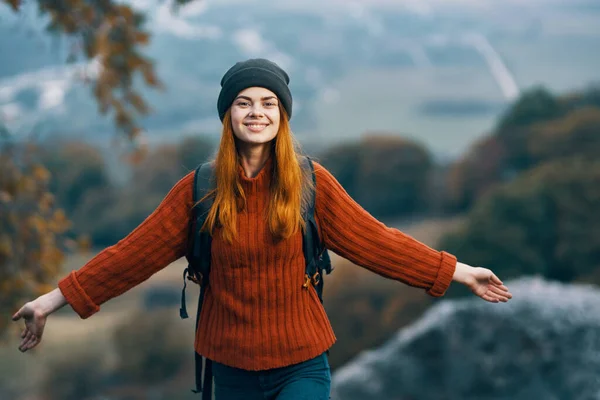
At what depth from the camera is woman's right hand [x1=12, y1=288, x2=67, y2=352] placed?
2916 mm

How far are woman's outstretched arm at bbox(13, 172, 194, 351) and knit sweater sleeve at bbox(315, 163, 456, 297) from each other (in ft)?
1.53

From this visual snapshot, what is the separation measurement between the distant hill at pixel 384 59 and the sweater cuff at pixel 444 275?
31.6ft

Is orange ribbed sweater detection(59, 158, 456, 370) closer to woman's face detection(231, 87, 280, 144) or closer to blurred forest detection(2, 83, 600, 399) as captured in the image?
woman's face detection(231, 87, 280, 144)

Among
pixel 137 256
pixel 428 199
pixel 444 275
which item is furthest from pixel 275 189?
pixel 428 199

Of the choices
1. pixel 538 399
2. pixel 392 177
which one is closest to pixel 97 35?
pixel 538 399

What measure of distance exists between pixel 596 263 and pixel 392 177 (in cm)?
385

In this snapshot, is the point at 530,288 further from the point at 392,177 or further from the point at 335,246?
the point at 392,177

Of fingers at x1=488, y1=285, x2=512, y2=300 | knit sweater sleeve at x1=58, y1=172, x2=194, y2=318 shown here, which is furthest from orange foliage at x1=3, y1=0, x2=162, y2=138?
fingers at x1=488, y1=285, x2=512, y2=300

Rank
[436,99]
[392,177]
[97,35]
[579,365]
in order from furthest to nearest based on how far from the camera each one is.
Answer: [436,99] < [392,177] < [97,35] < [579,365]

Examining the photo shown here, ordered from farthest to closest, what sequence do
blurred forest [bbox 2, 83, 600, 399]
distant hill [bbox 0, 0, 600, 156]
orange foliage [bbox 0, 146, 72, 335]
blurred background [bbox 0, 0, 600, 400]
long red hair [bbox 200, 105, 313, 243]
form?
distant hill [bbox 0, 0, 600, 156] < blurred forest [bbox 2, 83, 600, 399] < blurred background [bbox 0, 0, 600, 400] < orange foliage [bbox 0, 146, 72, 335] < long red hair [bbox 200, 105, 313, 243]

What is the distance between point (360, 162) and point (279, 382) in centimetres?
1088

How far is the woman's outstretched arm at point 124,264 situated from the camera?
2908 millimetres

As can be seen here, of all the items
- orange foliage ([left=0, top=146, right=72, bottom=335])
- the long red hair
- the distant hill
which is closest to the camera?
the long red hair

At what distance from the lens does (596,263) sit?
36.4 ft
